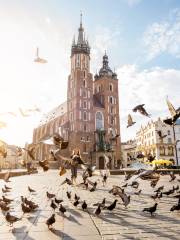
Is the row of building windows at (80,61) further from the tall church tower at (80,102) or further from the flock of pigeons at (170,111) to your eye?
the flock of pigeons at (170,111)

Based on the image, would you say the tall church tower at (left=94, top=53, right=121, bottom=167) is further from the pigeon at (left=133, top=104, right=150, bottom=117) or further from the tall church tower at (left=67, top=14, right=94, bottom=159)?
the pigeon at (left=133, top=104, right=150, bottom=117)

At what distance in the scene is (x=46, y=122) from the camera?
89688mm

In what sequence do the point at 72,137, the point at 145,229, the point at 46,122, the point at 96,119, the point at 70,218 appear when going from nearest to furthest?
1. the point at 145,229
2. the point at 70,218
3. the point at 72,137
4. the point at 96,119
5. the point at 46,122

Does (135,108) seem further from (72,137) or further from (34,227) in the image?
(72,137)

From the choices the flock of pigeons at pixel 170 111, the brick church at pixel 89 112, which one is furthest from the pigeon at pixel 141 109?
the brick church at pixel 89 112

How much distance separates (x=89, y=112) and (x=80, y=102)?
3.56 metres

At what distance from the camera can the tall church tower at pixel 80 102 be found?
6341 cm

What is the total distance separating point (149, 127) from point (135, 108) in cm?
7207

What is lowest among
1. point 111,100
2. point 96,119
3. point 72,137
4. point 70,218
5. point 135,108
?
point 70,218

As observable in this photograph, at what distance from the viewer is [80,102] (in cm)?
6525

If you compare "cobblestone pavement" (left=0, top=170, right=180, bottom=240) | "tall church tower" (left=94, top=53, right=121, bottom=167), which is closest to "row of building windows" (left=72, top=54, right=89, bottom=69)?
"tall church tower" (left=94, top=53, right=121, bottom=167)

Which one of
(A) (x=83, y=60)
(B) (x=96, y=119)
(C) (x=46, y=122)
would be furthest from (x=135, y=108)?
(C) (x=46, y=122)

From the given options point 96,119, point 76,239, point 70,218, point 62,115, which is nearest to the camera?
point 76,239

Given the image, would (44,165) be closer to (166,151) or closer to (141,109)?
(141,109)
